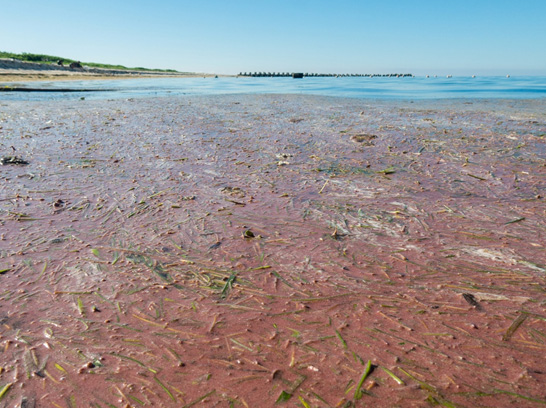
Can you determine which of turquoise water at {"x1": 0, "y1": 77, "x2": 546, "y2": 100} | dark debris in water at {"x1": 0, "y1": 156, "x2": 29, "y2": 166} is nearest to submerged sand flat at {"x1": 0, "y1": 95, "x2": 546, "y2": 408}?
dark debris in water at {"x1": 0, "y1": 156, "x2": 29, "y2": 166}

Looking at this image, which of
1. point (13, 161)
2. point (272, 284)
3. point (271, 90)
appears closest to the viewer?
point (272, 284)

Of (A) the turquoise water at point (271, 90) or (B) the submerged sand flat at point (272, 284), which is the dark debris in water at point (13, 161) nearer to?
(B) the submerged sand flat at point (272, 284)

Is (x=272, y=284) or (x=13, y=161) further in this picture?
(x=13, y=161)

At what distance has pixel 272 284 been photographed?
2385 mm

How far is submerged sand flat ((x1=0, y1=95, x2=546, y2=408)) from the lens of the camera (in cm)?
160

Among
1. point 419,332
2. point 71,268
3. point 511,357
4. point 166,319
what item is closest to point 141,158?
point 71,268

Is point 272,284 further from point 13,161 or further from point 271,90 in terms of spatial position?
point 271,90

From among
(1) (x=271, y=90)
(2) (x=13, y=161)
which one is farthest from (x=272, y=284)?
(1) (x=271, y=90)

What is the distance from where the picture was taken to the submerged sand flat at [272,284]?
1602 millimetres

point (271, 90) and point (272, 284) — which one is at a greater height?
point (271, 90)

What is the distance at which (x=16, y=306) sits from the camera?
213 centimetres

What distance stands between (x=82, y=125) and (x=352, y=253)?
28.9 feet

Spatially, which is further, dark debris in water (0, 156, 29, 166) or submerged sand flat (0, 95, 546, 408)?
dark debris in water (0, 156, 29, 166)

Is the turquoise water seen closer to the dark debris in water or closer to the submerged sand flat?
the dark debris in water
